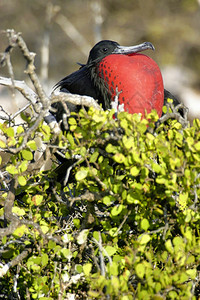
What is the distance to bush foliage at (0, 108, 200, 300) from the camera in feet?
4.06

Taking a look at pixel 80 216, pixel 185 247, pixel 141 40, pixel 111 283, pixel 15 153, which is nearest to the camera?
pixel 111 283

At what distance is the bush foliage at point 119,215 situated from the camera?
124 cm

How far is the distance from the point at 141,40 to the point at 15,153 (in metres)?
5.29

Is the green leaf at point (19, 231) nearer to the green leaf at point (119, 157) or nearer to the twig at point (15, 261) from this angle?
the twig at point (15, 261)

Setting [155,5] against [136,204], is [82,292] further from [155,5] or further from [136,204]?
[155,5]

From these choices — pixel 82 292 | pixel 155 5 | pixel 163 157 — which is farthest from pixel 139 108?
pixel 155 5

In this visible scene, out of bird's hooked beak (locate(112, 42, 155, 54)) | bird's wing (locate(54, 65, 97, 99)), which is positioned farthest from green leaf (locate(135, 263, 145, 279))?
bird's hooked beak (locate(112, 42, 155, 54))

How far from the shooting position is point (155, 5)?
22.0 ft

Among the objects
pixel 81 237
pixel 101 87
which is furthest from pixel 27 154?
pixel 101 87

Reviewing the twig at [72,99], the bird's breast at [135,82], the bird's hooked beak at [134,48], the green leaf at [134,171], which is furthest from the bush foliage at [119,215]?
the bird's hooked beak at [134,48]

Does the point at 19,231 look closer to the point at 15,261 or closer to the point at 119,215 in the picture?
the point at 15,261

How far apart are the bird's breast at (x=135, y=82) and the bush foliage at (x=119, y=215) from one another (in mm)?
406

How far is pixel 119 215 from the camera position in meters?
1.43

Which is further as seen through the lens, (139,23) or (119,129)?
(139,23)
